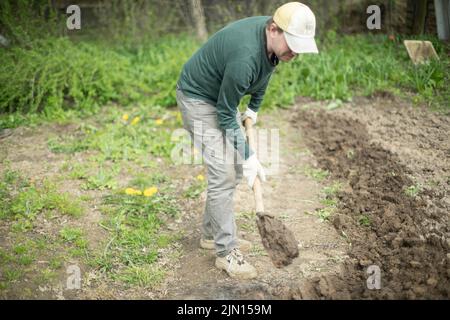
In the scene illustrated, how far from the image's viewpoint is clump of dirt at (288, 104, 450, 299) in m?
3.43

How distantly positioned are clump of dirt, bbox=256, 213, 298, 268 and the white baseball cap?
47.8 inches

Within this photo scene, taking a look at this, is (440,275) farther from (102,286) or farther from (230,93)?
(102,286)

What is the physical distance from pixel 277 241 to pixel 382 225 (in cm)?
99

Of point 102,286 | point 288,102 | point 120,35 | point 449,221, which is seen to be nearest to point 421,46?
point 288,102

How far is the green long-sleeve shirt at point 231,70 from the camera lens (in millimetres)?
3240

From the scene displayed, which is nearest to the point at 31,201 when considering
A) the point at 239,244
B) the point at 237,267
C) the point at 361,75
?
the point at 239,244

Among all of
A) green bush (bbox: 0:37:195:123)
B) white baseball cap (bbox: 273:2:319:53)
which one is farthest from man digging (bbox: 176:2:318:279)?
green bush (bbox: 0:37:195:123)

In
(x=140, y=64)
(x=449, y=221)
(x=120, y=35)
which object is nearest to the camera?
(x=449, y=221)

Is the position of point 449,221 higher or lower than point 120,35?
lower

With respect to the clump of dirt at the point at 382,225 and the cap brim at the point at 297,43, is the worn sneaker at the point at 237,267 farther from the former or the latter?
the cap brim at the point at 297,43

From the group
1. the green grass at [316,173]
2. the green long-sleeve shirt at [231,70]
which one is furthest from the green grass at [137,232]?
the green grass at [316,173]

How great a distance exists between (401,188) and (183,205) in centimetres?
197

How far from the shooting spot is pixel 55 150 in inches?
225
